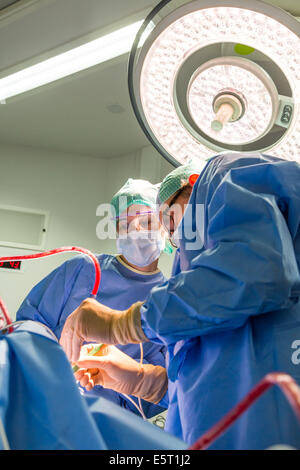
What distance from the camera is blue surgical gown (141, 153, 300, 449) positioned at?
2.79 feet

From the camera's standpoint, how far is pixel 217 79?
1.15 meters

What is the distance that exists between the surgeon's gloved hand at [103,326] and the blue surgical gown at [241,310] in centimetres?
9

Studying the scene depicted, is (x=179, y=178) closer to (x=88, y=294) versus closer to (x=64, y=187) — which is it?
(x=88, y=294)

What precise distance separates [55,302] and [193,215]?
0.91 metres

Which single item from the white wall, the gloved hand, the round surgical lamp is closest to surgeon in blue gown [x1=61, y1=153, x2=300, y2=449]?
the round surgical lamp

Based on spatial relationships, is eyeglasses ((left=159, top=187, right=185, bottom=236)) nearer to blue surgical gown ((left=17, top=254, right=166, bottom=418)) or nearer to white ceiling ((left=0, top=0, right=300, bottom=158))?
blue surgical gown ((left=17, top=254, right=166, bottom=418))

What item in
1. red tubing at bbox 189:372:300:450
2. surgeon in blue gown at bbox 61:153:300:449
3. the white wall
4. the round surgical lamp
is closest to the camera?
red tubing at bbox 189:372:300:450

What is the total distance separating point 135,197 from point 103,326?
2.76ft

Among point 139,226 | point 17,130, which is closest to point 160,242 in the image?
point 139,226

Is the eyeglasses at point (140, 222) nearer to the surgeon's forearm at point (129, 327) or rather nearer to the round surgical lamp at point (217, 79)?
the round surgical lamp at point (217, 79)

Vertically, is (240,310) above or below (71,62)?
below

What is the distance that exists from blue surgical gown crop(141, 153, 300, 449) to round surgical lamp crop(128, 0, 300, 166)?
Answer: 19 centimetres

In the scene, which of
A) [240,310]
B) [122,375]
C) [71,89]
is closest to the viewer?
[240,310]

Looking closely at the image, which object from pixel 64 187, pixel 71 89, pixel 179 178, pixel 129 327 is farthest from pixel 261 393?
pixel 64 187
